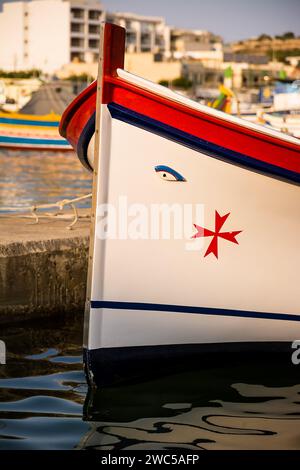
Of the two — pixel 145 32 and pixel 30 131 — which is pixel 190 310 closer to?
pixel 30 131

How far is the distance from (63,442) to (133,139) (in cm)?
197

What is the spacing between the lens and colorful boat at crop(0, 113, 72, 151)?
33719 millimetres

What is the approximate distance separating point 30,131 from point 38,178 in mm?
11738

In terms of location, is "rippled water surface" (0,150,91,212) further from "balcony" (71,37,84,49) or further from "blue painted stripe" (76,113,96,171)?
"balcony" (71,37,84,49)

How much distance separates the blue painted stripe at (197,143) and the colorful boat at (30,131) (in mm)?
27933

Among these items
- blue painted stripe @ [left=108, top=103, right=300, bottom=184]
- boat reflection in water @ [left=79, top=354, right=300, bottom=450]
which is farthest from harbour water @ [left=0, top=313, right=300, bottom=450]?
blue painted stripe @ [left=108, top=103, right=300, bottom=184]

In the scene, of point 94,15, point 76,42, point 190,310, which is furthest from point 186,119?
point 94,15

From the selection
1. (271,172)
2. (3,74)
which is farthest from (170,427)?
(3,74)

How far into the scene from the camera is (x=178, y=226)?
19.9 feet

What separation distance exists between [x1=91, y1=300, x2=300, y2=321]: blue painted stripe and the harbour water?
33 cm

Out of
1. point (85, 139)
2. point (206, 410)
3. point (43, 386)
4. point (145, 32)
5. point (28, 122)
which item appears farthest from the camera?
point (145, 32)

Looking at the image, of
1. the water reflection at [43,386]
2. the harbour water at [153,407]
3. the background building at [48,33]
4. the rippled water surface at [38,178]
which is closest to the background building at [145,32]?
the background building at [48,33]

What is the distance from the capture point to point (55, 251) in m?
7.96

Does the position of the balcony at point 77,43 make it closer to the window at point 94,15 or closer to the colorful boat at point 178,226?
the window at point 94,15
